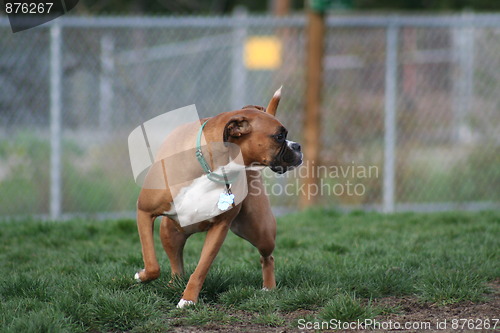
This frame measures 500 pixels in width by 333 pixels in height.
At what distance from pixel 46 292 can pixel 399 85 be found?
611 centimetres

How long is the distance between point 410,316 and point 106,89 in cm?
500

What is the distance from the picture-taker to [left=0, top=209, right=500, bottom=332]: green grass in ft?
12.0

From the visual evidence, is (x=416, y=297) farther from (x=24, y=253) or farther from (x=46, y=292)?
(x=24, y=253)

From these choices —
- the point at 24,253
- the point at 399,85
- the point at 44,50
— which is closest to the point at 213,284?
the point at 24,253

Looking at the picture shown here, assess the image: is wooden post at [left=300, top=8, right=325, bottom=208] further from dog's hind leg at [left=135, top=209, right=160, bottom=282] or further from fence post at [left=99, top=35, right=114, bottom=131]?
dog's hind leg at [left=135, top=209, right=160, bottom=282]

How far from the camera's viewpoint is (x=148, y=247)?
3.99m

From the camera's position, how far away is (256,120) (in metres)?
3.88

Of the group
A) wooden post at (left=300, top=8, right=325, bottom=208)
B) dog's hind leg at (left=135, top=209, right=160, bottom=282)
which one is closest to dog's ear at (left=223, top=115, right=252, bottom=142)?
dog's hind leg at (left=135, top=209, right=160, bottom=282)

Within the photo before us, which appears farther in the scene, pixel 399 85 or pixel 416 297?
pixel 399 85

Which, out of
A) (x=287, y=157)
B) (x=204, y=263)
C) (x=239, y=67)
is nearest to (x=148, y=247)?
(x=204, y=263)

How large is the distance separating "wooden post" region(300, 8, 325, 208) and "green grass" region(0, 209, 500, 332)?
1.02 metres

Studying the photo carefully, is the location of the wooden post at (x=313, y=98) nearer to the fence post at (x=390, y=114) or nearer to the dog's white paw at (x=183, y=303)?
the fence post at (x=390, y=114)

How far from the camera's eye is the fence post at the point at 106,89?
768cm

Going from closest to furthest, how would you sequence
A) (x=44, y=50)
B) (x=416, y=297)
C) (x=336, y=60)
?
(x=416, y=297) → (x=44, y=50) → (x=336, y=60)
